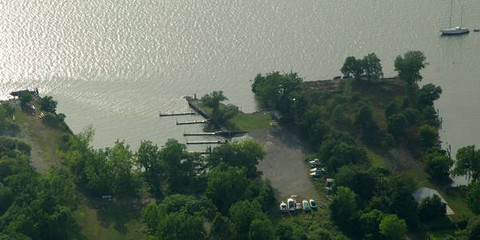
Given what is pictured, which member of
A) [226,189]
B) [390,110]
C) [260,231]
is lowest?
[260,231]

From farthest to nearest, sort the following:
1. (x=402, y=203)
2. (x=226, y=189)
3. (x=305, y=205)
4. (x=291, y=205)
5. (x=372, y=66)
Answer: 1. (x=372, y=66)
2. (x=291, y=205)
3. (x=305, y=205)
4. (x=226, y=189)
5. (x=402, y=203)

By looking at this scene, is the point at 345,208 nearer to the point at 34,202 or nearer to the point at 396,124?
the point at 396,124

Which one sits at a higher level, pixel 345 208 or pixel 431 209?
pixel 431 209

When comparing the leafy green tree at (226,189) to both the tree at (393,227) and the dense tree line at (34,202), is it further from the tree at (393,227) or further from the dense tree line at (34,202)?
the tree at (393,227)

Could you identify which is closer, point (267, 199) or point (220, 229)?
point (220, 229)

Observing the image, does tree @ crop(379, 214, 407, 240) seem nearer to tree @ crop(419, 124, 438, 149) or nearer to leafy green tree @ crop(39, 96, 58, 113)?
tree @ crop(419, 124, 438, 149)

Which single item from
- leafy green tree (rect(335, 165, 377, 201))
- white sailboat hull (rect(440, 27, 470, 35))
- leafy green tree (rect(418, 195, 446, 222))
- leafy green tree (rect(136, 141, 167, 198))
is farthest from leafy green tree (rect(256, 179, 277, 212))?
white sailboat hull (rect(440, 27, 470, 35))

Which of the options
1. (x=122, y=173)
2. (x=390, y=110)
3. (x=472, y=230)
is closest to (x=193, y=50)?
(x=390, y=110)
